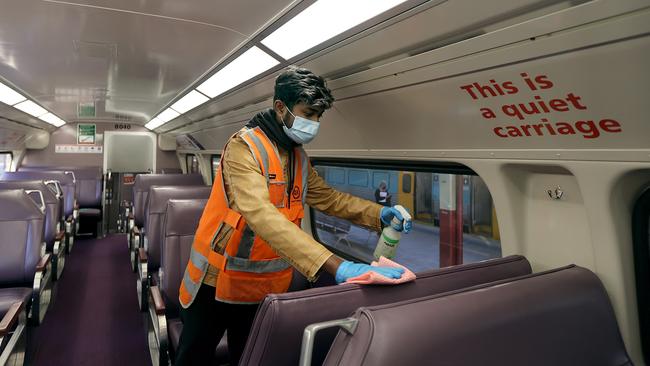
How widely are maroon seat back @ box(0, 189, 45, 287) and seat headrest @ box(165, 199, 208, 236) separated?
51.3 inches

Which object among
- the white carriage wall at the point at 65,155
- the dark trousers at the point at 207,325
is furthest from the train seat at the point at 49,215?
the white carriage wall at the point at 65,155

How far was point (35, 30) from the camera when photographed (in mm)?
2359

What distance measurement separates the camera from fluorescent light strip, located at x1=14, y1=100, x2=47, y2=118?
17.3 feet

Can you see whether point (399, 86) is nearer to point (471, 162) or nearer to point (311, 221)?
point (471, 162)

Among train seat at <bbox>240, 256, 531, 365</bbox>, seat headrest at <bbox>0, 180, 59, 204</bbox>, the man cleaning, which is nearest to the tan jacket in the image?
the man cleaning

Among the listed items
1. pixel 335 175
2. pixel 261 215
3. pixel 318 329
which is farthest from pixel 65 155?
pixel 318 329

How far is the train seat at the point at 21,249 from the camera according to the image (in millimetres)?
3350

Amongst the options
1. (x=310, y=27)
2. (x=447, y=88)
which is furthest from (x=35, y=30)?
(x=447, y=88)

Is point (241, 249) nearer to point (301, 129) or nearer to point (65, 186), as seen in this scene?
point (301, 129)

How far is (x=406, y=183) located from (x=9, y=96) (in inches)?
175

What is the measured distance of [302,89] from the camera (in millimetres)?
1674

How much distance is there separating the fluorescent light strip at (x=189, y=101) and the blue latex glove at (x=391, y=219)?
3.00 metres

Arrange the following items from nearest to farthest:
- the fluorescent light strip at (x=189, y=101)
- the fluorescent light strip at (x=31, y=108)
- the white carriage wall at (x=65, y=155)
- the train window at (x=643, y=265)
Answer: the train window at (x=643, y=265) → the fluorescent light strip at (x=189, y=101) → the fluorescent light strip at (x=31, y=108) → the white carriage wall at (x=65, y=155)

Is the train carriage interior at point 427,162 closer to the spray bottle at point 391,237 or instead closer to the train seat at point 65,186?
the spray bottle at point 391,237
